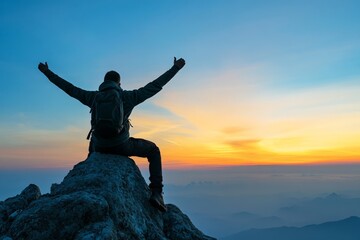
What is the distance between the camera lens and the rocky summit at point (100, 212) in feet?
27.1

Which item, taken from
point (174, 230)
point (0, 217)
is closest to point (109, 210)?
point (174, 230)

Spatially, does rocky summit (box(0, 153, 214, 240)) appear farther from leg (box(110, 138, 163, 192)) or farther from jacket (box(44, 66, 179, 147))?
jacket (box(44, 66, 179, 147))

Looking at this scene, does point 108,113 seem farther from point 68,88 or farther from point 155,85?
point 68,88

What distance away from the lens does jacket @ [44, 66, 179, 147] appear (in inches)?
478

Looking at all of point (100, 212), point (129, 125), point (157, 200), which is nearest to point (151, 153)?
point (129, 125)

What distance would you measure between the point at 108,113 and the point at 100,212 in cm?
351

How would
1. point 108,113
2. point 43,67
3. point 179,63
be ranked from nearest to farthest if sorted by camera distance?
1. point 108,113
2. point 179,63
3. point 43,67

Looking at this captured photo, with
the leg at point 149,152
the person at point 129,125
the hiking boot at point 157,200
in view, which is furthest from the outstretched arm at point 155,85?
the hiking boot at point 157,200

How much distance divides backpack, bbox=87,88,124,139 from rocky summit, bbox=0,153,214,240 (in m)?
1.56

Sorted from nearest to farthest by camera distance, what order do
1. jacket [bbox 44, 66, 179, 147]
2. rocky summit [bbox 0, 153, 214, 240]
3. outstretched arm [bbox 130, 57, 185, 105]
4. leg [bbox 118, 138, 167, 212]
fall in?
rocky summit [bbox 0, 153, 214, 240] < jacket [bbox 44, 66, 179, 147] < outstretched arm [bbox 130, 57, 185, 105] < leg [bbox 118, 138, 167, 212]

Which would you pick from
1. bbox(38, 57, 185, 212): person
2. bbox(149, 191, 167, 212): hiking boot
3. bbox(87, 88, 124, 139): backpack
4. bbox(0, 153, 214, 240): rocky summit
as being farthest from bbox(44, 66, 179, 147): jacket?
bbox(149, 191, 167, 212): hiking boot

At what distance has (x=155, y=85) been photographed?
12.5 m

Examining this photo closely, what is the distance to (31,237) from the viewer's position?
801 cm

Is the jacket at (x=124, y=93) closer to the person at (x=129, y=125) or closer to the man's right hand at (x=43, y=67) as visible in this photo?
the person at (x=129, y=125)
